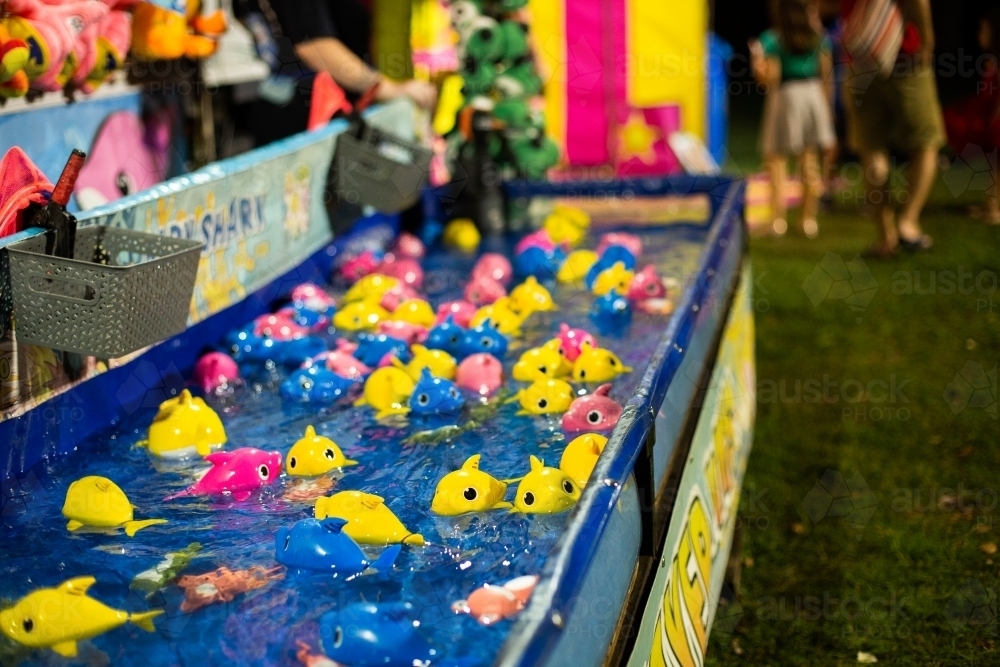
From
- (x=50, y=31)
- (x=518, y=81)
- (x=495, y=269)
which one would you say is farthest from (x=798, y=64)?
(x=50, y=31)

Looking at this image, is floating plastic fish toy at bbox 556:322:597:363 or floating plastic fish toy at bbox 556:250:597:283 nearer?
floating plastic fish toy at bbox 556:322:597:363

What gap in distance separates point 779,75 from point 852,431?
150 inches

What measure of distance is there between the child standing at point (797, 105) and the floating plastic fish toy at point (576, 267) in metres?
3.46

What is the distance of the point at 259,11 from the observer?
18.2 feet

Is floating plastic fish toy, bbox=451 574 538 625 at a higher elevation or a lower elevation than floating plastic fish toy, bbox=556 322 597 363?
lower

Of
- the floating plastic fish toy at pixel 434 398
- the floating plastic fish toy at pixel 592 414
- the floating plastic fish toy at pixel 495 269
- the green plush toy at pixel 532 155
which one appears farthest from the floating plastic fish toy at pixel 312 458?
the green plush toy at pixel 532 155

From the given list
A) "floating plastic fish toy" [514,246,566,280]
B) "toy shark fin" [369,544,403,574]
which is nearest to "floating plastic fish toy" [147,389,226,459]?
"toy shark fin" [369,544,403,574]

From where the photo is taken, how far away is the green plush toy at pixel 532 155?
225 inches

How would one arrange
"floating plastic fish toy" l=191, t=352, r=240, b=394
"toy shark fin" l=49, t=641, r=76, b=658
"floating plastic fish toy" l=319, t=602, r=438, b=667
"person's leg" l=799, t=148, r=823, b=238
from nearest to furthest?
"floating plastic fish toy" l=319, t=602, r=438, b=667
"toy shark fin" l=49, t=641, r=76, b=658
"floating plastic fish toy" l=191, t=352, r=240, b=394
"person's leg" l=799, t=148, r=823, b=238

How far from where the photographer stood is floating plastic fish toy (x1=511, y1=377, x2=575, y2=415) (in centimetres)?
300

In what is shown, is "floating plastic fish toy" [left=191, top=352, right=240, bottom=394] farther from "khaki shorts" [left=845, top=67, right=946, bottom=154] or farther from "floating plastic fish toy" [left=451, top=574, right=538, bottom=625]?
"khaki shorts" [left=845, top=67, right=946, bottom=154]

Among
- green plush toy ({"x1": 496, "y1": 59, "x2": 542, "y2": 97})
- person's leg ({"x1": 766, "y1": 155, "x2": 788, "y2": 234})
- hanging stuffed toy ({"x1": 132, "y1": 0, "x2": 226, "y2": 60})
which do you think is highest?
hanging stuffed toy ({"x1": 132, "y1": 0, "x2": 226, "y2": 60})

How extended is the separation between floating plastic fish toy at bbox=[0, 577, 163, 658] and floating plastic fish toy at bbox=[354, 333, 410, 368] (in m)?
1.52

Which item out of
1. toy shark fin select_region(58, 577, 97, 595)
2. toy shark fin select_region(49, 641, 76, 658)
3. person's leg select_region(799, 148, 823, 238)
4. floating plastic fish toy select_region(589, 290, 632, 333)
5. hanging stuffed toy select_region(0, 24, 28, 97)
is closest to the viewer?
toy shark fin select_region(49, 641, 76, 658)
